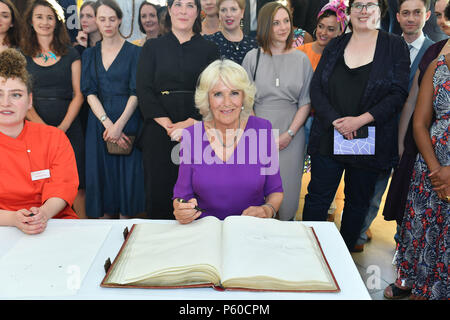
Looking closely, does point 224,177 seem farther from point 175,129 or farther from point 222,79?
point 175,129

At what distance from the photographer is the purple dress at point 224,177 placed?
1.66m

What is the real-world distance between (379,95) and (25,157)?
1.83 m

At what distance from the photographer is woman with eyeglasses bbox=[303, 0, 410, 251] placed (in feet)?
7.14

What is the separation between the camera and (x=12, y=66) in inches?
61.2

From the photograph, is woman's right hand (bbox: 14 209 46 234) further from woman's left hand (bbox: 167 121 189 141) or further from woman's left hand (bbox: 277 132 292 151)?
woman's left hand (bbox: 277 132 292 151)

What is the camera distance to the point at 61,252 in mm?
1139

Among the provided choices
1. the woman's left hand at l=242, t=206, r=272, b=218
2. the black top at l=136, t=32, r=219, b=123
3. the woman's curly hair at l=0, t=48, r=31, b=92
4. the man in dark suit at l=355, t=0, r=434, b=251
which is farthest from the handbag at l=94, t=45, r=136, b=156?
the man in dark suit at l=355, t=0, r=434, b=251

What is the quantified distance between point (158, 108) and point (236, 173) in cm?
95

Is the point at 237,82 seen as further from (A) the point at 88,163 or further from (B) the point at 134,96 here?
(A) the point at 88,163

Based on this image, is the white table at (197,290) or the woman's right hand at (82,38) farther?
the woman's right hand at (82,38)

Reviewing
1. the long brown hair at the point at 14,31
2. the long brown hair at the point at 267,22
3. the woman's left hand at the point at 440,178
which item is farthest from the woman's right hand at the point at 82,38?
the woman's left hand at the point at 440,178

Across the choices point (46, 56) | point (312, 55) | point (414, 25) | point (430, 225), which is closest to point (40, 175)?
point (46, 56)

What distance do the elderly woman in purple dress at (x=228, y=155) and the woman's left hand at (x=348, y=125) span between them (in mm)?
589

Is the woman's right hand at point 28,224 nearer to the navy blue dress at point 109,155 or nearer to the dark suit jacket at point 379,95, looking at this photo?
the navy blue dress at point 109,155
